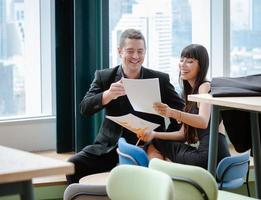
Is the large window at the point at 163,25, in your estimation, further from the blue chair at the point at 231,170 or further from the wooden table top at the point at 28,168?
the wooden table top at the point at 28,168

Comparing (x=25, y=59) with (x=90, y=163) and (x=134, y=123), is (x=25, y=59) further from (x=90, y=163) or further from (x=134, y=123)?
(x=134, y=123)

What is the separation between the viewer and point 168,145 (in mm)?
3348

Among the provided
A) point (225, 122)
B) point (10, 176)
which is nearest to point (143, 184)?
point (10, 176)

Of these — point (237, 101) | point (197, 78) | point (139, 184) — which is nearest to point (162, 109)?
point (197, 78)

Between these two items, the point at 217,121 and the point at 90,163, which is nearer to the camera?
the point at 217,121

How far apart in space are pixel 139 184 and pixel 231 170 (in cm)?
136

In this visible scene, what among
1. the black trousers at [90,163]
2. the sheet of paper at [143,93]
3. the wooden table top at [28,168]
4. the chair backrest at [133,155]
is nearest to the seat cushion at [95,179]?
the black trousers at [90,163]

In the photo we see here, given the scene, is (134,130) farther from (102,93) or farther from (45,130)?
(45,130)

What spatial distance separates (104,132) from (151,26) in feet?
3.54

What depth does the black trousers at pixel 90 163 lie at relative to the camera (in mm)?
3455

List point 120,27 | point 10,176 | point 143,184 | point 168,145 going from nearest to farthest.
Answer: point 10,176 → point 143,184 → point 168,145 → point 120,27

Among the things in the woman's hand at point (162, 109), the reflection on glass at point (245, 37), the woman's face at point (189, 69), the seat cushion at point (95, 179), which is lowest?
the seat cushion at point (95, 179)

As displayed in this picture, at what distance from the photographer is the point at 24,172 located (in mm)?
1507

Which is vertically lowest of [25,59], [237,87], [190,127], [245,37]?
[190,127]
